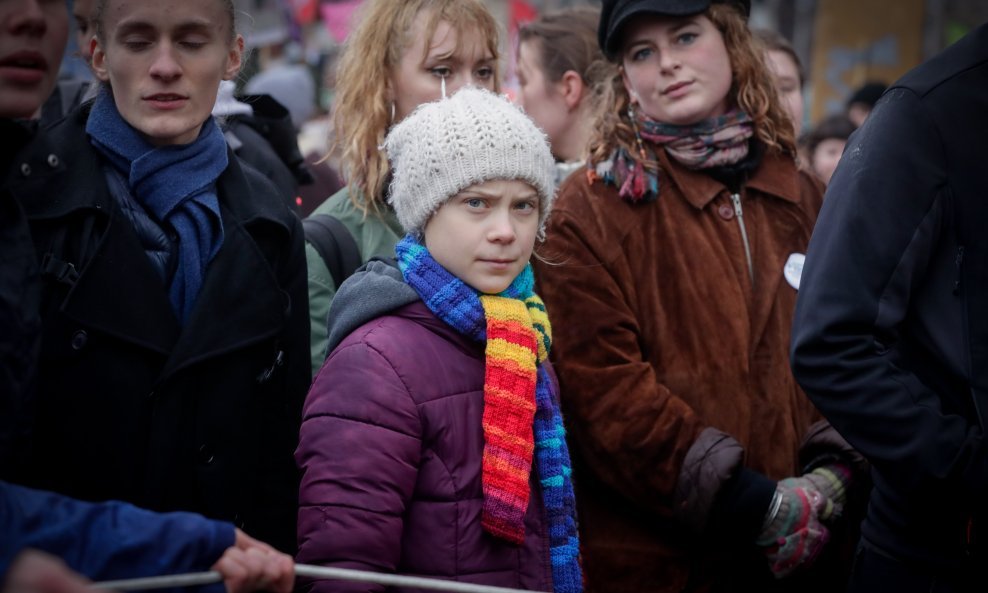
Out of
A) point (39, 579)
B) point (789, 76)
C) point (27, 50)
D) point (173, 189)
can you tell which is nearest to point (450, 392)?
point (173, 189)

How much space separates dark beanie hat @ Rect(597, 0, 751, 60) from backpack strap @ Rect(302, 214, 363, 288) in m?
1.04

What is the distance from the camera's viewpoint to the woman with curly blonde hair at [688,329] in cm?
323

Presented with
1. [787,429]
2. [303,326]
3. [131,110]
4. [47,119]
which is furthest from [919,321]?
[47,119]

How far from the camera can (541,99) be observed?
467 cm

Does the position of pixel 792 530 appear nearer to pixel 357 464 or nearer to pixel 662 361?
pixel 662 361

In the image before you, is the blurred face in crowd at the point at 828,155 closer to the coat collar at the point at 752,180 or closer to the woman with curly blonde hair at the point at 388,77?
the coat collar at the point at 752,180

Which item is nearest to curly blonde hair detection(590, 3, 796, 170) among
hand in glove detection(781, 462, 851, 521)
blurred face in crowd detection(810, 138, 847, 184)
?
hand in glove detection(781, 462, 851, 521)

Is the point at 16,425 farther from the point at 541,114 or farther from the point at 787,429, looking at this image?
the point at 541,114

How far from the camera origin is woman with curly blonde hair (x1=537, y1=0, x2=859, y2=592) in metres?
3.23

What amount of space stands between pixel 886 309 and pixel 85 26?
8.02 feet

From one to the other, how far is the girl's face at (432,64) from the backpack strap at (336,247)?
1.51 feet

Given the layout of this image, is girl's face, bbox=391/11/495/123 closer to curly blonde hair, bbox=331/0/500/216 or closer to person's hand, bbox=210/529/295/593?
curly blonde hair, bbox=331/0/500/216

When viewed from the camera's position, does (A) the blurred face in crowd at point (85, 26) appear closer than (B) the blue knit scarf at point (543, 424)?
No

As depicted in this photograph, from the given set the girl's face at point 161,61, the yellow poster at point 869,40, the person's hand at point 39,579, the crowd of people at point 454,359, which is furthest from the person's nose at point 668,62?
the yellow poster at point 869,40
